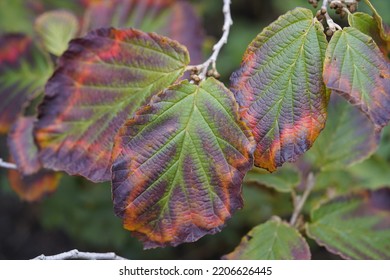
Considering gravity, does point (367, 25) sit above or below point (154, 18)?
above

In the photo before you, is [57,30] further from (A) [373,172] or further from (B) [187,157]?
(A) [373,172]

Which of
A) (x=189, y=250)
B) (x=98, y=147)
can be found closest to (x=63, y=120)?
(x=98, y=147)

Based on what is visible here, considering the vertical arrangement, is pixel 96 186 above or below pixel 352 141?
below

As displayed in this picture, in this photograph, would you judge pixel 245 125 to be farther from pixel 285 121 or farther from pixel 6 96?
pixel 6 96

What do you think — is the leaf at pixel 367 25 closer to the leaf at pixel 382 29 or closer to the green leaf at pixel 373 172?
the leaf at pixel 382 29

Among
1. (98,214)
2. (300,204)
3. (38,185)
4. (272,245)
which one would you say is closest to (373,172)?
(300,204)

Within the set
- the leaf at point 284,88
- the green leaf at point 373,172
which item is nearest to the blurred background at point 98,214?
the green leaf at point 373,172

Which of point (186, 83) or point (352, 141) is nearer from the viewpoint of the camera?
point (186, 83)

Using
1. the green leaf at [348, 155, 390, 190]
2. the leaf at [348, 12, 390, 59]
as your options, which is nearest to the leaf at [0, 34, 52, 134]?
the leaf at [348, 12, 390, 59]
